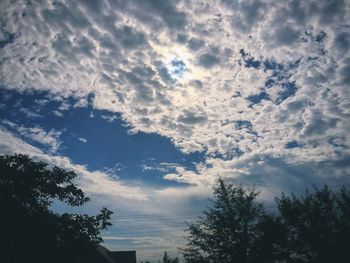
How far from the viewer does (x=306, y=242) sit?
25.8 meters

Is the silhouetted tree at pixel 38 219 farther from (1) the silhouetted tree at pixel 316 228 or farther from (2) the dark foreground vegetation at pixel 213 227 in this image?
(1) the silhouetted tree at pixel 316 228

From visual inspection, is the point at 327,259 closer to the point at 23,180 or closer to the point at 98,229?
the point at 98,229

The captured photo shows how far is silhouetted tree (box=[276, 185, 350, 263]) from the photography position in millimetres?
24000

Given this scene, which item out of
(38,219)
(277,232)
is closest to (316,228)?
(277,232)

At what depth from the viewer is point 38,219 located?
16297 millimetres

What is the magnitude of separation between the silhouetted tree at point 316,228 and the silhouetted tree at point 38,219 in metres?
17.7

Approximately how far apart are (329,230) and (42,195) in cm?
2317

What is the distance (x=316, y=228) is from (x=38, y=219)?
73.4 feet

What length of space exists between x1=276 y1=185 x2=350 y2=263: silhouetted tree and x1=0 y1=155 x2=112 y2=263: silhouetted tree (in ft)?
58.0

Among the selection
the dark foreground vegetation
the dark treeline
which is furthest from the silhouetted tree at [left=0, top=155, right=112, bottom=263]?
the dark treeline

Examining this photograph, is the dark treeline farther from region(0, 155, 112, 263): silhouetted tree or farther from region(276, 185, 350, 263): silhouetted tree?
region(0, 155, 112, 263): silhouetted tree

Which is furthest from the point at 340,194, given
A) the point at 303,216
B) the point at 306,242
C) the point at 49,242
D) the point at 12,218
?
the point at 12,218

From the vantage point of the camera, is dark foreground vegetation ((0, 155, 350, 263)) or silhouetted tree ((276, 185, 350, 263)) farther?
silhouetted tree ((276, 185, 350, 263))

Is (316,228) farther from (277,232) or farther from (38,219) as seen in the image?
(38,219)
